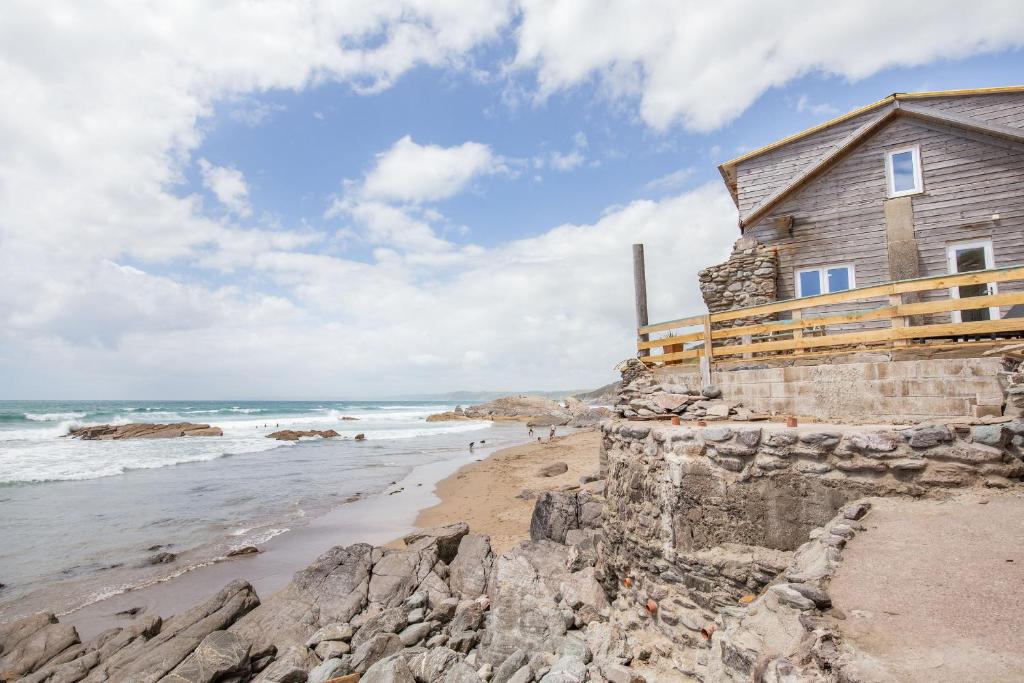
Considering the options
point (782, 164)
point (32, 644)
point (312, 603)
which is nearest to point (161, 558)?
point (32, 644)

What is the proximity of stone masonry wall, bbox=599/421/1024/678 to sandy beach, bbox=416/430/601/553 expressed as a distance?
4.78 meters

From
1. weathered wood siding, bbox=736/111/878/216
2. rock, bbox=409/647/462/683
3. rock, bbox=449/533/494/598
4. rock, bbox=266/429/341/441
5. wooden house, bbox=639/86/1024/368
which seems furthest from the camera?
rock, bbox=266/429/341/441

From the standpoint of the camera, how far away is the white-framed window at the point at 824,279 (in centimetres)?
1272

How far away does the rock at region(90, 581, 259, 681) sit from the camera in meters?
6.67

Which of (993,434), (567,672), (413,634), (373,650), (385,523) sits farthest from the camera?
(385,523)

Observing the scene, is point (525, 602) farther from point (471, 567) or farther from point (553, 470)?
point (553, 470)

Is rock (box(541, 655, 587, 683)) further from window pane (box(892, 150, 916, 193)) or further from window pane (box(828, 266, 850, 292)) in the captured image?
window pane (box(892, 150, 916, 193))

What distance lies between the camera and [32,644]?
748 cm

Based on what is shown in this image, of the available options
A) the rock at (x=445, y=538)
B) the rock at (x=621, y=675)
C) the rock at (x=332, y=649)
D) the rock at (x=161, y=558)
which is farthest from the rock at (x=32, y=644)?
the rock at (x=621, y=675)

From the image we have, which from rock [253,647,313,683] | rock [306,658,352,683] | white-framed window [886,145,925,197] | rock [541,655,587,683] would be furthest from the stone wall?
rock [253,647,313,683]

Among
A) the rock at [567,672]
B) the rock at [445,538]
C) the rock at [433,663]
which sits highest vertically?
the rock at [445,538]

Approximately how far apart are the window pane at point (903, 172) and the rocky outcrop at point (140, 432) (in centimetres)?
4728

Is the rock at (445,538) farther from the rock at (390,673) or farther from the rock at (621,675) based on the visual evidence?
the rock at (621,675)

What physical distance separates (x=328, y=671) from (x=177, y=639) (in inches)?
101
